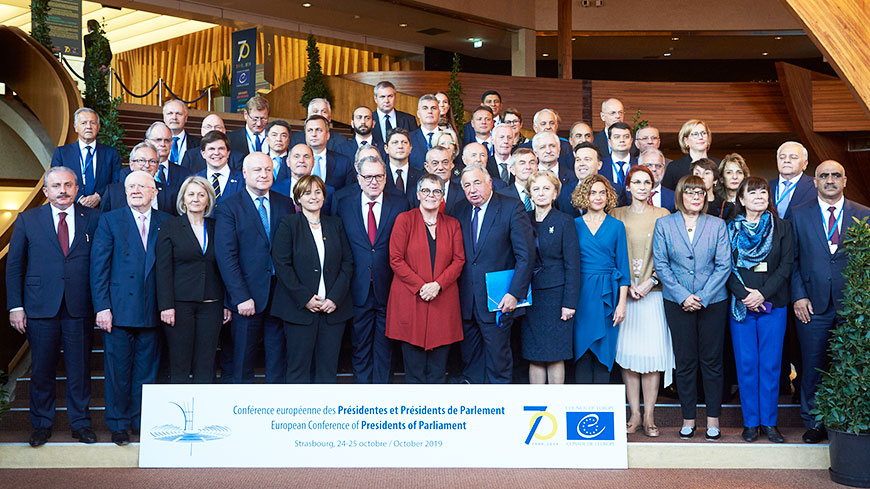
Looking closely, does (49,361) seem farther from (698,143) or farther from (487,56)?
(487,56)

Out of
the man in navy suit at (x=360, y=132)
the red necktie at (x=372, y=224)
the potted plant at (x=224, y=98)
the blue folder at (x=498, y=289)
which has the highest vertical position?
the potted plant at (x=224, y=98)

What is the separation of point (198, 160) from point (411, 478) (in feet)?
9.63

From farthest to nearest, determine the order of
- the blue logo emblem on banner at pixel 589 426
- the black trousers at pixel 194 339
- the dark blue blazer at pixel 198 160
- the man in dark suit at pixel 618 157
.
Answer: the dark blue blazer at pixel 198 160
the man in dark suit at pixel 618 157
the black trousers at pixel 194 339
the blue logo emblem on banner at pixel 589 426

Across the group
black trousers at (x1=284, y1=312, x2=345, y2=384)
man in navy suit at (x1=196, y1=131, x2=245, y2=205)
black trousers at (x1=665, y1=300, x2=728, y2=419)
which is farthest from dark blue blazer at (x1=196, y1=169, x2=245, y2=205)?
black trousers at (x1=665, y1=300, x2=728, y2=419)

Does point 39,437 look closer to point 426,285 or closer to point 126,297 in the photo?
point 126,297

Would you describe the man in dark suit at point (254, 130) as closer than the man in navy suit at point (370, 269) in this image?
No

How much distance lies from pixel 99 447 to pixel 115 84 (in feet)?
42.5

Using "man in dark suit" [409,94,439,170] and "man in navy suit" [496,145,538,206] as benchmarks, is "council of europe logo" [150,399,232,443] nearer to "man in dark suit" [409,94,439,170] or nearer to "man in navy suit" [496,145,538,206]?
"man in navy suit" [496,145,538,206]

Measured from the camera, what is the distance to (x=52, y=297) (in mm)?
4570

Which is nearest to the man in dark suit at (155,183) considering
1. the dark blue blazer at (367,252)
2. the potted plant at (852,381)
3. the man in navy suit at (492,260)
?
the dark blue blazer at (367,252)

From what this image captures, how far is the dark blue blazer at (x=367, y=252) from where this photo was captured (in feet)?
16.0

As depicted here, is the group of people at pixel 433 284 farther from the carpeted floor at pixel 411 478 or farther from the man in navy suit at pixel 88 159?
the man in navy suit at pixel 88 159

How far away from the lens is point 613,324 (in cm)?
478

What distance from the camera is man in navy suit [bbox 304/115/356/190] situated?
18.9 feet
